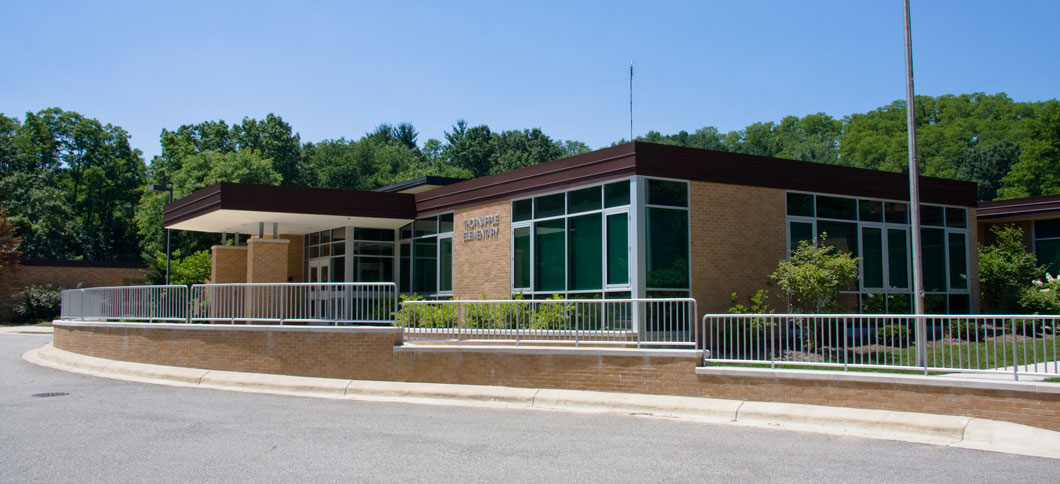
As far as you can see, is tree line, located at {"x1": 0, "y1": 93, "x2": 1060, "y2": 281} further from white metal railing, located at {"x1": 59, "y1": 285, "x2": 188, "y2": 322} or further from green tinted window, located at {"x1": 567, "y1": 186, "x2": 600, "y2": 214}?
green tinted window, located at {"x1": 567, "y1": 186, "x2": 600, "y2": 214}

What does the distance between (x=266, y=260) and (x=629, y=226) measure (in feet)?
40.2

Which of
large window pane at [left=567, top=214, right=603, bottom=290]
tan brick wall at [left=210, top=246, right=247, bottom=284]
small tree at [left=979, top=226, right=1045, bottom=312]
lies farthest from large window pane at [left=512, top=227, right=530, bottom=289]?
small tree at [left=979, top=226, right=1045, bottom=312]

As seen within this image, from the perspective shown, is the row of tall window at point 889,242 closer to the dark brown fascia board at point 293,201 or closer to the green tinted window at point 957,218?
the green tinted window at point 957,218

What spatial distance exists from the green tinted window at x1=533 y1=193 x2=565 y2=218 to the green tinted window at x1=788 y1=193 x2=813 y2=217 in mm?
5350

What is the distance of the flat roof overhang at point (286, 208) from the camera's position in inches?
885

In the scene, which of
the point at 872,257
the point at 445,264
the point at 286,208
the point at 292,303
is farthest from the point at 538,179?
the point at 872,257

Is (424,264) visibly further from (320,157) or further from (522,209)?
(320,157)

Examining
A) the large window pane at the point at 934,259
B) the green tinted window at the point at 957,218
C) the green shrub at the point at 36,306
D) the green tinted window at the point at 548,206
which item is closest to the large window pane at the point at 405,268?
the green tinted window at the point at 548,206

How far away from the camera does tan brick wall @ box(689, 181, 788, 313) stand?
17984mm

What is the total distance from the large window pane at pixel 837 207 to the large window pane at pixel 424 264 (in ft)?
35.3

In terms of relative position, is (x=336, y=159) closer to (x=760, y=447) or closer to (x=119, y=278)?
(x=119, y=278)

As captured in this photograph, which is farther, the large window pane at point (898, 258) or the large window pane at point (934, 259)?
the large window pane at point (934, 259)


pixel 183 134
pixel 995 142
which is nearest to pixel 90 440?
pixel 183 134

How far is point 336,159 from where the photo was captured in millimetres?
80500
